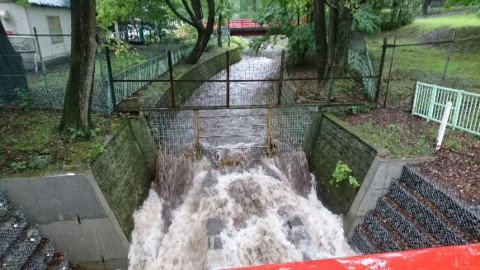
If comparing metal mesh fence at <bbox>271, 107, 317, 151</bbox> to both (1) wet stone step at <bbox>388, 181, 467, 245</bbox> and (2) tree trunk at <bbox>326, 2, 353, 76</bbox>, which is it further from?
(1) wet stone step at <bbox>388, 181, 467, 245</bbox>

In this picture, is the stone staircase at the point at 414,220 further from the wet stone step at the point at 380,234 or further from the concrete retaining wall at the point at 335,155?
the concrete retaining wall at the point at 335,155

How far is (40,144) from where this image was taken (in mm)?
7227

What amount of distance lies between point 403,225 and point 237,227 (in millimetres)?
3589

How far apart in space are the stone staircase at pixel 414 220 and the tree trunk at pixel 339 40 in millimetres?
5699

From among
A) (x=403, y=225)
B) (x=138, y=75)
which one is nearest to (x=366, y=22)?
(x=138, y=75)

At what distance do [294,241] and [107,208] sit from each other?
165 inches

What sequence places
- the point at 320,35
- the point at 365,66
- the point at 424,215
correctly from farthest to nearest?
the point at 320,35 → the point at 365,66 → the point at 424,215

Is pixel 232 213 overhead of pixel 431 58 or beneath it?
beneath

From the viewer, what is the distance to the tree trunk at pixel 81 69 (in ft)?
22.8

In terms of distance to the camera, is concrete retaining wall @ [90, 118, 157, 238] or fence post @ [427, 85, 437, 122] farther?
fence post @ [427, 85, 437, 122]

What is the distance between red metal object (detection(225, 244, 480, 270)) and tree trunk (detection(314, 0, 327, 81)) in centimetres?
1262

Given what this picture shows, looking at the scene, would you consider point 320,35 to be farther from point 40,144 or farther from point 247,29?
point 247,29

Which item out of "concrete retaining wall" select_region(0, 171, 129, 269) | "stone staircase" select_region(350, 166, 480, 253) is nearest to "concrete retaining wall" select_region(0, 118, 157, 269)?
"concrete retaining wall" select_region(0, 171, 129, 269)

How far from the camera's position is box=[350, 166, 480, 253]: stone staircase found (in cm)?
547
